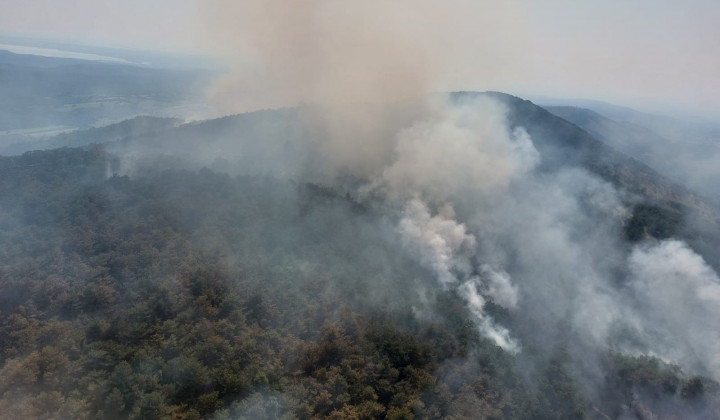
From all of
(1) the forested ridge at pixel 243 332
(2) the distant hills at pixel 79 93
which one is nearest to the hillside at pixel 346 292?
(1) the forested ridge at pixel 243 332

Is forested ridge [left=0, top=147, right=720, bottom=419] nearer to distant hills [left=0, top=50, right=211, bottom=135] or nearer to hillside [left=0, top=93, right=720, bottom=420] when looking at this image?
hillside [left=0, top=93, right=720, bottom=420]

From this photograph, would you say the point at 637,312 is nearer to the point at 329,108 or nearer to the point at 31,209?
the point at 329,108

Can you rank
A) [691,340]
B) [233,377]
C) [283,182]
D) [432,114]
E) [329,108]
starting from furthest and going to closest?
1. [329,108]
2. [432,114]
3. [283,182]
4. [691,340]
5. [233,377]

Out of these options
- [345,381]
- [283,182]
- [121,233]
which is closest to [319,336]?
[345,381]

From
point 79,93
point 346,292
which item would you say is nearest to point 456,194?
point 346,292

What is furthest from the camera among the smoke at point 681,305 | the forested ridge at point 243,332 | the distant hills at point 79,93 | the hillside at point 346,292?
the distant hills at point 79,93

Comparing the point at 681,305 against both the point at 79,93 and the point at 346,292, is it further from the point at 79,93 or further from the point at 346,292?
the point at 79,93

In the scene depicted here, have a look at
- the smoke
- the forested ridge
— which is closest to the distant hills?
the forested ridge

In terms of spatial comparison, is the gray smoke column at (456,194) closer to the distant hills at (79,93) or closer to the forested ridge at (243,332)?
the forested ridge at (243,332)
